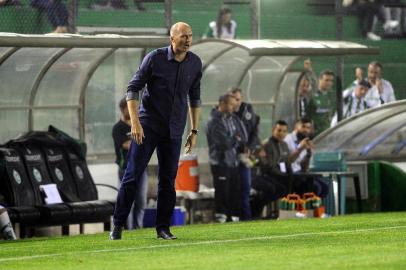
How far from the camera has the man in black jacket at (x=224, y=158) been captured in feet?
67.1

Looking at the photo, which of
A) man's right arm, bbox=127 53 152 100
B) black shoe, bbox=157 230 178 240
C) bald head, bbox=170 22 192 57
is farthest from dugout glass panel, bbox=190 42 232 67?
bald head, bbox=170 22 192 57

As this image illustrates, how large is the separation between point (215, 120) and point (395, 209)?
3128 mm

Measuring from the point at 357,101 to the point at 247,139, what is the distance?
3.44m

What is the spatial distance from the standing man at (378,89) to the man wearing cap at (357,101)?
4.6 inches

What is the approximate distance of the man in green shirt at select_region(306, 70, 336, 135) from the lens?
22.7m

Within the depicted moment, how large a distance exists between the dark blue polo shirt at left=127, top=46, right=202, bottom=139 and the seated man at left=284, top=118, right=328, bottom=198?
26.4ft

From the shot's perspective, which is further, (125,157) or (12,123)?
(12,123)

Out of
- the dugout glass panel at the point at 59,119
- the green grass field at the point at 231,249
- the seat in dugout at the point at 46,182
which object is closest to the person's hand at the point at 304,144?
the dugout glass panel at the point at 59,119

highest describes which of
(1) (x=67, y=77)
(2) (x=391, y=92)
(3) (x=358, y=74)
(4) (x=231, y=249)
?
(1) (x=67, y=77)

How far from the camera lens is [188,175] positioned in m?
20.6

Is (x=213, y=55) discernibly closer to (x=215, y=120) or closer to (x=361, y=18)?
(x=215, y=120)

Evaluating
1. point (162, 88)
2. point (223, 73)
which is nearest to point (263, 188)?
point (223, 73)

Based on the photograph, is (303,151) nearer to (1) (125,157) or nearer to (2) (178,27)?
(1) (125,157)

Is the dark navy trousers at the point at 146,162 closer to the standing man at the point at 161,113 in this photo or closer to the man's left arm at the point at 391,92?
the standing man at the point at 161,113
